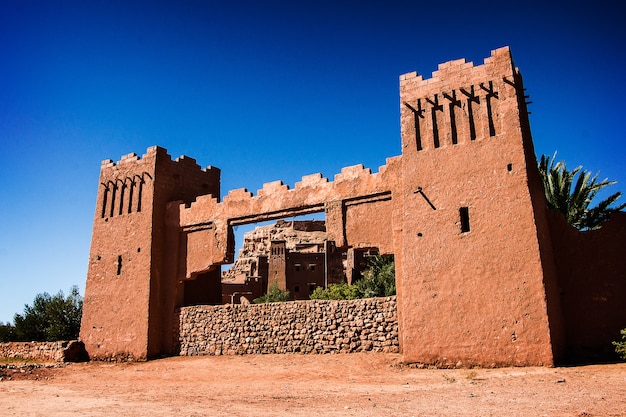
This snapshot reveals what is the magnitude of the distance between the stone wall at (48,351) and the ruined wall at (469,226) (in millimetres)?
12159

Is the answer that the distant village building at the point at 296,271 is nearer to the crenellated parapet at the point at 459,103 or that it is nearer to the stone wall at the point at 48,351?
the stone wall at the point at 48,351

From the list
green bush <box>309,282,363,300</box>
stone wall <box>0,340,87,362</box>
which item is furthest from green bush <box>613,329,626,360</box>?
green bush <box>309,282,363,300</box>

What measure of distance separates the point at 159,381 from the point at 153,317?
5.59 meters

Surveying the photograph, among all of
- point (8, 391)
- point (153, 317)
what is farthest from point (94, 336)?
point (8, 391)

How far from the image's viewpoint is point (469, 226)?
12977 mm

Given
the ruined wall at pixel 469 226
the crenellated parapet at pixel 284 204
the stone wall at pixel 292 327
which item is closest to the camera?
the ruined wall at pixel 469 226

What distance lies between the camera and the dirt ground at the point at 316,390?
7.73 meters

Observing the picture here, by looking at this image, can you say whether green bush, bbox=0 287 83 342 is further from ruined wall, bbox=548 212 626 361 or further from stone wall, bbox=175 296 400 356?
ruined wall, bbox=548 212 626 361

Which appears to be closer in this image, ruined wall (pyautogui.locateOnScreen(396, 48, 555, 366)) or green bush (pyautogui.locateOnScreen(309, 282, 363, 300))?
ruined wall (pyautogui.locateOnScreen(396, 48, 555, 366))

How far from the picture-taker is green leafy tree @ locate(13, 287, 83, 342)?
79.7 ft

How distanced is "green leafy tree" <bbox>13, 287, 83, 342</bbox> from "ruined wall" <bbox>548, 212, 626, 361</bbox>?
69.7 ft

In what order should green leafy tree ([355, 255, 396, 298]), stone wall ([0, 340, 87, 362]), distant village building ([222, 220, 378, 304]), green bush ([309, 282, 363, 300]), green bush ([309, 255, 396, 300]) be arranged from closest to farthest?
stone wall ([0, 340, 87, 362])
green leafy tree ([355, 255, 396, 298])
green bush ([309, 255, 396, 300])
green bush ([309, 282, 363, 300])
distant village building ([222, 220, 378, 304])

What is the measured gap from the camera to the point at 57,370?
53.8 ft

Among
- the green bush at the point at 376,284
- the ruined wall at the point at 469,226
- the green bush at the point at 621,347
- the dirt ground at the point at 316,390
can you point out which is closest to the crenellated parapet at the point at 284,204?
the ruined wall at the point at 469,226
